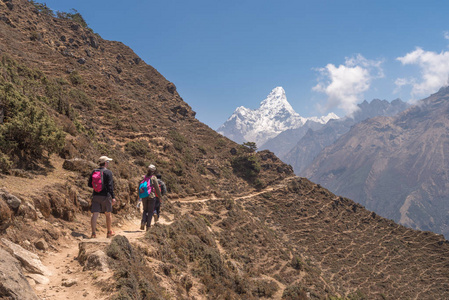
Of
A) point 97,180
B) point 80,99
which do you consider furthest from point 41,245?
point 80,99

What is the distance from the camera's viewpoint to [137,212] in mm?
14172

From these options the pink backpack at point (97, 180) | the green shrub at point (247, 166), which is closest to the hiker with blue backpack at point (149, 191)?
the pink backpack at point (97, 180)

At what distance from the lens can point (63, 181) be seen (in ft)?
34.8

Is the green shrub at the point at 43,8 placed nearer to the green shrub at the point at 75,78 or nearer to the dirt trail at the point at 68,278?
the green shrub at the point at 75,78

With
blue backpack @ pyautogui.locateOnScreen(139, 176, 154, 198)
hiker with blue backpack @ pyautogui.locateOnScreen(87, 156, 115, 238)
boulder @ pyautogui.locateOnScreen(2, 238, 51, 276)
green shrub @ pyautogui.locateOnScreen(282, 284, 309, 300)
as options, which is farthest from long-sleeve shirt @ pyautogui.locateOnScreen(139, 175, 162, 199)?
green shrub @ pyautogui.locateOnScreen(282, 284, 309, 300)

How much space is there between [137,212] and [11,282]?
10473 millimetres

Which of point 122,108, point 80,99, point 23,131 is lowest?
point 23,131

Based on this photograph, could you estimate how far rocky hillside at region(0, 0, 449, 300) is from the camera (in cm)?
662

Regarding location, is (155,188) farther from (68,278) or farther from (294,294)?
(294,294)

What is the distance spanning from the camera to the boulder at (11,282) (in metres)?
3.72

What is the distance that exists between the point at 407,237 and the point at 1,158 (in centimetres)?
6820

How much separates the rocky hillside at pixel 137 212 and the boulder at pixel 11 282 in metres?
0.02

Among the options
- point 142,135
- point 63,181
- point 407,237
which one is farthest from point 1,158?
point 407,237

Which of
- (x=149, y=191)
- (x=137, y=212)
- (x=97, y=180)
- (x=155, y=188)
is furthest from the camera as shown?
(x=137, y=212)
